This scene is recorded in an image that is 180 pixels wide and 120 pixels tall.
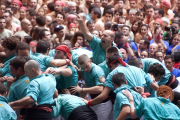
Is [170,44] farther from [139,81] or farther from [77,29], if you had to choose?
[139,81]

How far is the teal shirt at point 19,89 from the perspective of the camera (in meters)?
5.27

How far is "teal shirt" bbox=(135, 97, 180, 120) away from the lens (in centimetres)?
470

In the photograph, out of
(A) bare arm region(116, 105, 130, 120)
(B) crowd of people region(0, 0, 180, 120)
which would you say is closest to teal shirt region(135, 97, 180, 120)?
(B) crowd of people region(0, 0, 180, 120)

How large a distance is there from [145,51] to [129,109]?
12.2ft

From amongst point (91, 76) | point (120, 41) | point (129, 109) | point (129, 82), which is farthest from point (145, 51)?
point (129, 109)

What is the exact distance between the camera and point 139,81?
5.64 metres

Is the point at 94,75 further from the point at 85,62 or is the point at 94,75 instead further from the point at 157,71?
the point at 157,71

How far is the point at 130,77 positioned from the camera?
5578mm

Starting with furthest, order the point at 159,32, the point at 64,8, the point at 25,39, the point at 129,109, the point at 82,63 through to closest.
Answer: the point at 64,8 < the point at 159,32 < the point at 25,39 < the point at 82,63 < the point at 129,109

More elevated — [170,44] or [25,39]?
[25,39]

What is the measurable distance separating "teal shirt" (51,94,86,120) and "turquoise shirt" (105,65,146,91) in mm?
494

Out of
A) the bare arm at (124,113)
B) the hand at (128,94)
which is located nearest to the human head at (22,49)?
the hand at (128,94)

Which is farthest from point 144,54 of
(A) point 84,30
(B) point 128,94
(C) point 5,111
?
(C) point 5,111

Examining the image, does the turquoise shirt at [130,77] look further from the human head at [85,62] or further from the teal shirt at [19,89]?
the teal shirt at [19,89]
